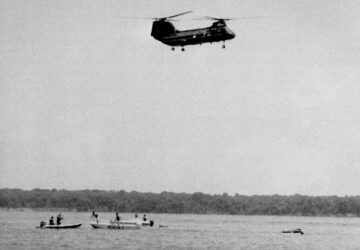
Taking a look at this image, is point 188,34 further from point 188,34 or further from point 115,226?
point 115,226

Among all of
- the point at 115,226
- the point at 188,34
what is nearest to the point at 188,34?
the point at 188,34

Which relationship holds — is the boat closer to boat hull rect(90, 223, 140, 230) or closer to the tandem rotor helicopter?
boat hull rect(90, 223, 140, 230)

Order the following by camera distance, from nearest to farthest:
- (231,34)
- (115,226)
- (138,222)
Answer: (231,34) < (115,226) < (138,222)

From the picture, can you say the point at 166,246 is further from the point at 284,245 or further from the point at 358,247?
the point at 358,247

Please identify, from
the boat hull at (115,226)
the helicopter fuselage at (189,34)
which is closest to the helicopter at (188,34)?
the helicopter fuselage at (189,34)

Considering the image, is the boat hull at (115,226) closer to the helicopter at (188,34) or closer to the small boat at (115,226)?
the small boat at (115,226)

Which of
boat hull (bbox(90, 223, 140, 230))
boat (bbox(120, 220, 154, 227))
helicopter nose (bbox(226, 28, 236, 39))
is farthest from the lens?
boat (bbox(120, 220, 154, 227))

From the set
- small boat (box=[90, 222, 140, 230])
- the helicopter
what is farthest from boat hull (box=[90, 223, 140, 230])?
the helicopter

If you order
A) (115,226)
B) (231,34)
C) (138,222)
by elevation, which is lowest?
(115,226)
